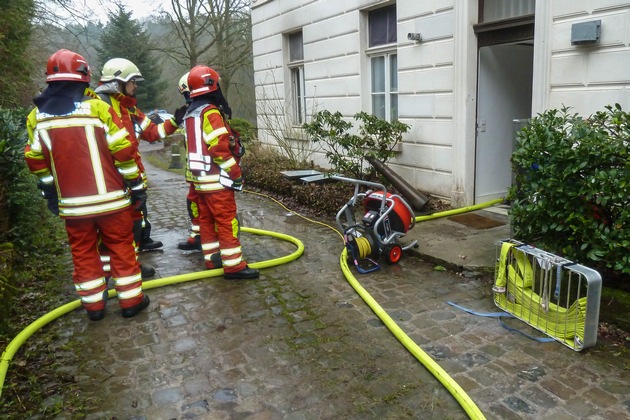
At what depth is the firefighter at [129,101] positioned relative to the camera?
5195 mm

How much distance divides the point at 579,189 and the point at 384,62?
18.8 feet

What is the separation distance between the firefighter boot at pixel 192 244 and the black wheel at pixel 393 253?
7.93ft

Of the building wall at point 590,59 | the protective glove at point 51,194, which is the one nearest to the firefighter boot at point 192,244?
the protective glove at point 51,194

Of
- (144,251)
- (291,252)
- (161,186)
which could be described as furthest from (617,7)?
(161,186)

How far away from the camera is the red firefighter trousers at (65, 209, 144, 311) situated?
409cm

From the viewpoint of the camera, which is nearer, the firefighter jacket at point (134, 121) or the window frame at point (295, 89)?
the firefighter jacket at point (134, 121)

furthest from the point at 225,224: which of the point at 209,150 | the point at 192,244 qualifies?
the point at 192,244

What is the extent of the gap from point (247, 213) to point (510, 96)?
4515 millimetres

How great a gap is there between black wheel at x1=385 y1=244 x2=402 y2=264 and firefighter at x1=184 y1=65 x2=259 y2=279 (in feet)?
4.55

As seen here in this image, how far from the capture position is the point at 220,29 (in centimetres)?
2498

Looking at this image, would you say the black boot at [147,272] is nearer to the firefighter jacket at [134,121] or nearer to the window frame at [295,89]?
the firefighter jacket at [134,121]

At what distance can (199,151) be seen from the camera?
16.4 ft

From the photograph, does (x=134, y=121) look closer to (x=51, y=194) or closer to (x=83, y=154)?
(x=51, y=194)

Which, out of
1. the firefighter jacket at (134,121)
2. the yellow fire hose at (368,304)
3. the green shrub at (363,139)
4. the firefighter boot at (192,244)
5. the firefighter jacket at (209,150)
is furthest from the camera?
the green shrub at (363,139)
